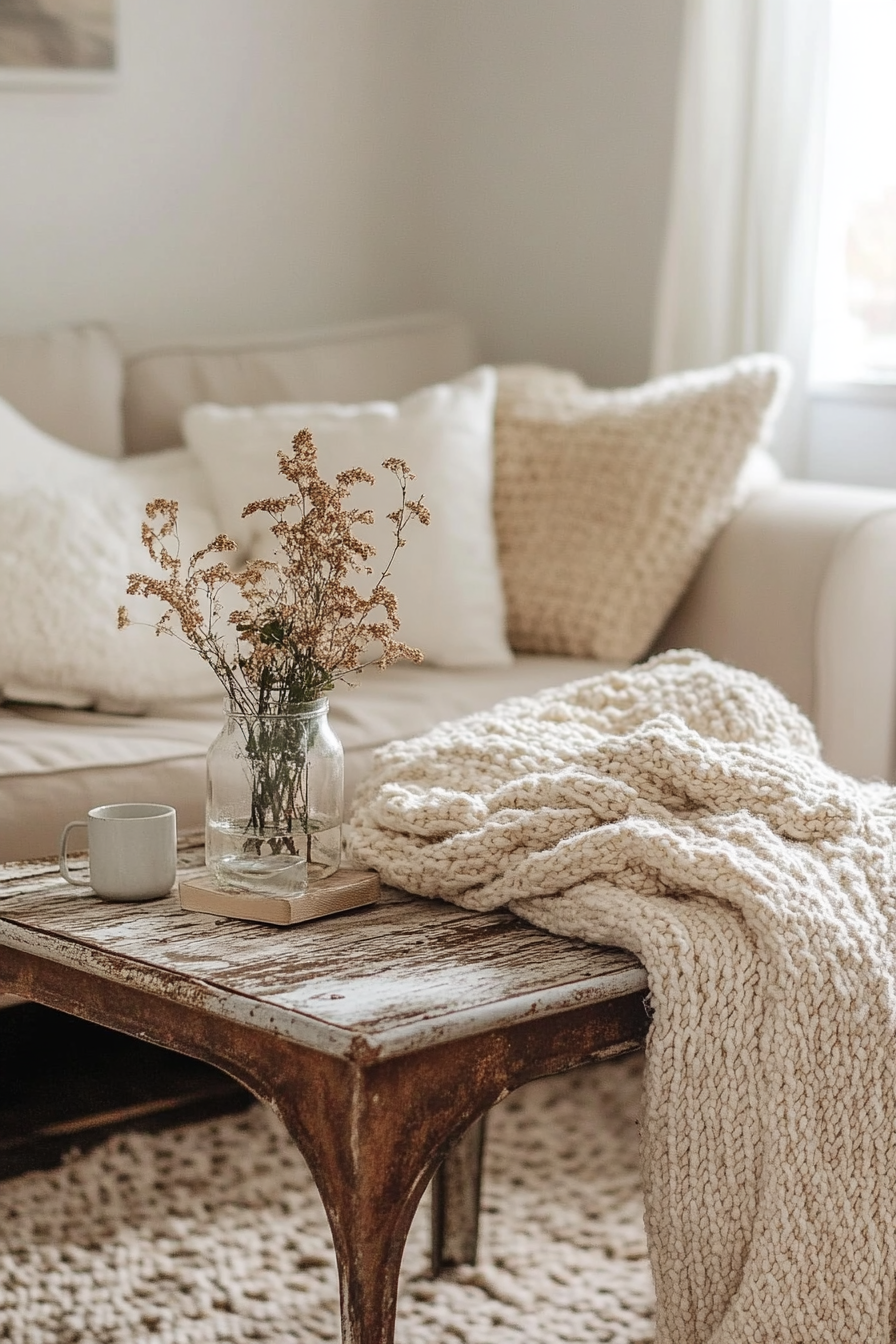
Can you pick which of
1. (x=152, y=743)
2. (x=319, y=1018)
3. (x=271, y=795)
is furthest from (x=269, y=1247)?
(x=319, y=1018)

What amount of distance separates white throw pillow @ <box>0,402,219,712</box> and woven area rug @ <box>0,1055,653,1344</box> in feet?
1.81

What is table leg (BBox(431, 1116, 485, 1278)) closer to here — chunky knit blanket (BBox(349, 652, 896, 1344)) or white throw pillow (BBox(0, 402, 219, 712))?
Result: chunky knit blanket (BBox(349, 652, 896, 1344))

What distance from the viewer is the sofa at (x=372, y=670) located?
1793 mm

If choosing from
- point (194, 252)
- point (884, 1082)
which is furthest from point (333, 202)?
point (884, 1082)

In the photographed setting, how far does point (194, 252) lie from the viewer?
2959 millimetres

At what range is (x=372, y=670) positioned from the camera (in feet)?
7.39

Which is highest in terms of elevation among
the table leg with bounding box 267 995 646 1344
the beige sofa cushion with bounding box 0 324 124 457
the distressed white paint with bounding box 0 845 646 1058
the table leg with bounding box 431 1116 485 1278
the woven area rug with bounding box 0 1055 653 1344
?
the beige sofa cushion with bounding box 0 324 124 457

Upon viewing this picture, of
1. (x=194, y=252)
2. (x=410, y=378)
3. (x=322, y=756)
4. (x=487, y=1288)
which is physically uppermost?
(x=194, y=252)

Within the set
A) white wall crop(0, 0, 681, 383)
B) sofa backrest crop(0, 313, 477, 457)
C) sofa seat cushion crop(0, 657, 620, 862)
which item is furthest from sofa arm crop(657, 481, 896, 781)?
white wall crop(0, 0, 681, 383)

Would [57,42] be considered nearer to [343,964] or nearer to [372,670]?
[372,670]

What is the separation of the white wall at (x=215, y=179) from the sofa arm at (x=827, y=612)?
1226 mm

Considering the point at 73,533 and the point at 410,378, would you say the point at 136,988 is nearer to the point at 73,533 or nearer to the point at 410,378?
the point at 73,533

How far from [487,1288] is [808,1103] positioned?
2.06ft

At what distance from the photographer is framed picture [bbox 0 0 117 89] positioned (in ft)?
8.57
